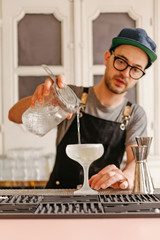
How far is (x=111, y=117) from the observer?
2.13 metres

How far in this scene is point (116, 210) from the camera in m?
0.90

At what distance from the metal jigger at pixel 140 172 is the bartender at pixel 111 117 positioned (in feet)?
1.91

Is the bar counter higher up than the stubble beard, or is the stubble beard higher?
the stubble beard

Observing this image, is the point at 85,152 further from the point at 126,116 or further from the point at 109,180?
the point at 126,116

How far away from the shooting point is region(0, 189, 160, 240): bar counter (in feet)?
2.33

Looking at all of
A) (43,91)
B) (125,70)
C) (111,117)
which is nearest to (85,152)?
(43,91)

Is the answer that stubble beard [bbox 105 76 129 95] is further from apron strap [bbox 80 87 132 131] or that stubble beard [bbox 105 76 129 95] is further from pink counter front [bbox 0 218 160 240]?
pink counter front [bbox 0 218 160 240]

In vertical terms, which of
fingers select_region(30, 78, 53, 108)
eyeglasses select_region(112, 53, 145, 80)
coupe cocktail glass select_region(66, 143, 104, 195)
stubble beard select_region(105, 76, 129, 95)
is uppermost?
eyeglasses select_region(112, 53, 145, 80)

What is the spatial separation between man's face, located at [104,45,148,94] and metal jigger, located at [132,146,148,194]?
27.8 inches

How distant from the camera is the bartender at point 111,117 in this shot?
1.91 metres

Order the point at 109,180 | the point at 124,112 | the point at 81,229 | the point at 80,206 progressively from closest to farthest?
the point at 81,229 → the point at 80,206 → the point at 109,180 → the point at 124,112

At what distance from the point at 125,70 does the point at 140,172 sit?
2.50 feet

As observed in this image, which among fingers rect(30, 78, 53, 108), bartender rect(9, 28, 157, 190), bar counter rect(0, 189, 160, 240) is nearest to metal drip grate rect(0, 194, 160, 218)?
bar counter rect(0, 189, 160, 240)

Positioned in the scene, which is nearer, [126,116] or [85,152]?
[85,152]
